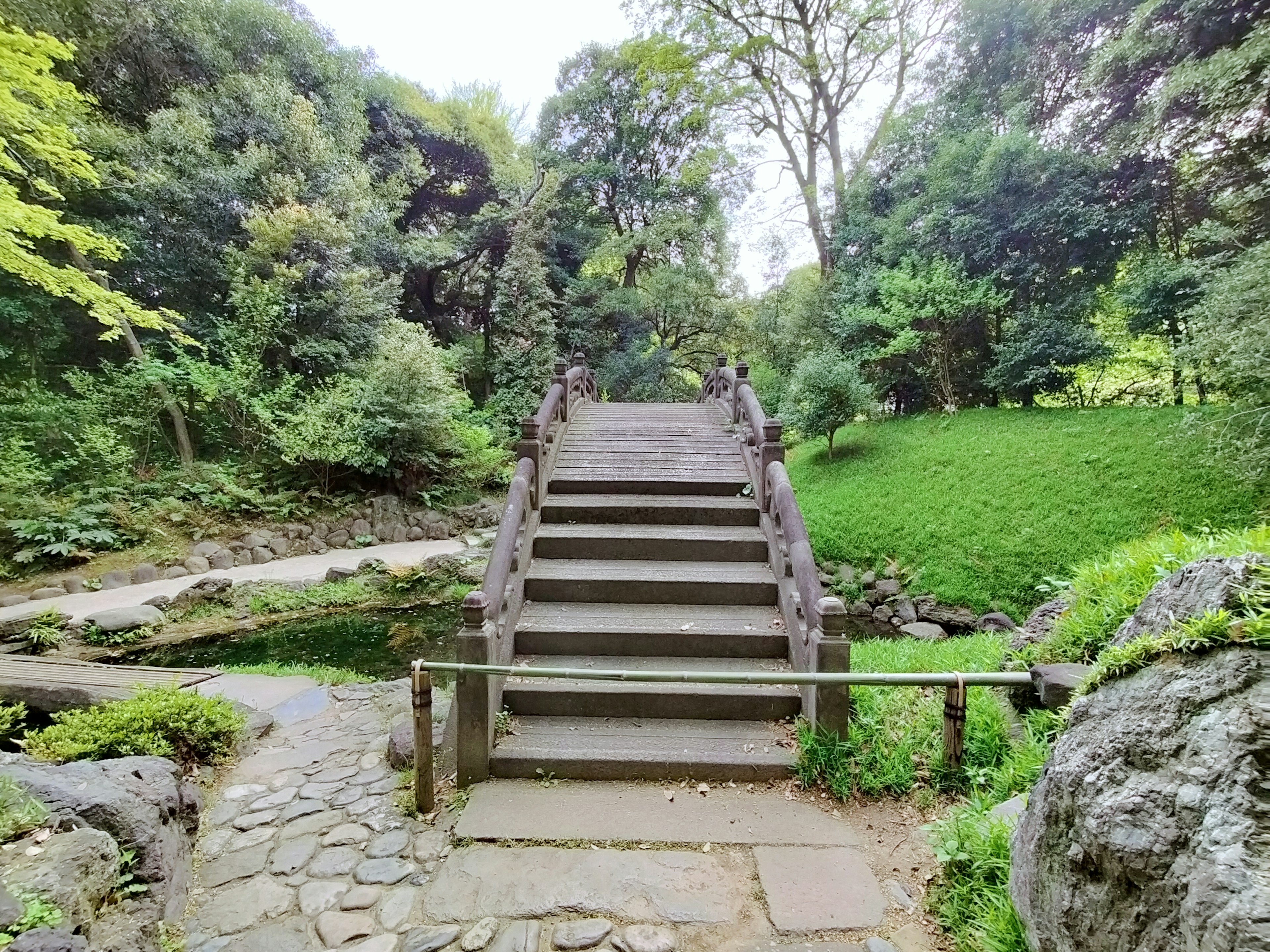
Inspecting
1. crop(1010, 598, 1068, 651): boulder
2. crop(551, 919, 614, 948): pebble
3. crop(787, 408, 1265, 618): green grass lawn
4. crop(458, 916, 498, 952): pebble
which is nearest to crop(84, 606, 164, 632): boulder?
crop(458, 916, 498, 952): pebble

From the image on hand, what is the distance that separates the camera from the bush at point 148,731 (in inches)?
127

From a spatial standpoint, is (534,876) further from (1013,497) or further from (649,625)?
(1013,497)

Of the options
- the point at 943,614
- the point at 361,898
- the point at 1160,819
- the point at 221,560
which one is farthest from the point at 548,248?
Result: the point at 1160,819

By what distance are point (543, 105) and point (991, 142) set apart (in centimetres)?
1255

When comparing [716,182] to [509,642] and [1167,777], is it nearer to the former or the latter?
[509,642]

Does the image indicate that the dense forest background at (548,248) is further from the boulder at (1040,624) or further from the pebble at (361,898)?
the pebble at (361,898)

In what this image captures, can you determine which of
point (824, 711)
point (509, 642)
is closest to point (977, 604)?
point (824, 711)

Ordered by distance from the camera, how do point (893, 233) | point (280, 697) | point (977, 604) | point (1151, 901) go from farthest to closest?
point (893, 233) < point (977, 604) < point (280, 697) < point (1151, 901)

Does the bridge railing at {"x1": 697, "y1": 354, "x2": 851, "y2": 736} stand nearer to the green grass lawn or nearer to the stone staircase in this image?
the stone staircase

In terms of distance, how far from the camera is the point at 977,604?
7.84 m

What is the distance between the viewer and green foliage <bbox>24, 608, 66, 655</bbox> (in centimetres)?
655

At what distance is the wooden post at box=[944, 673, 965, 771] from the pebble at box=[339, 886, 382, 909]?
295 cm

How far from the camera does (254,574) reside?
8.99 metres

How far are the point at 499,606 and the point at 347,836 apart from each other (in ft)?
4.75
